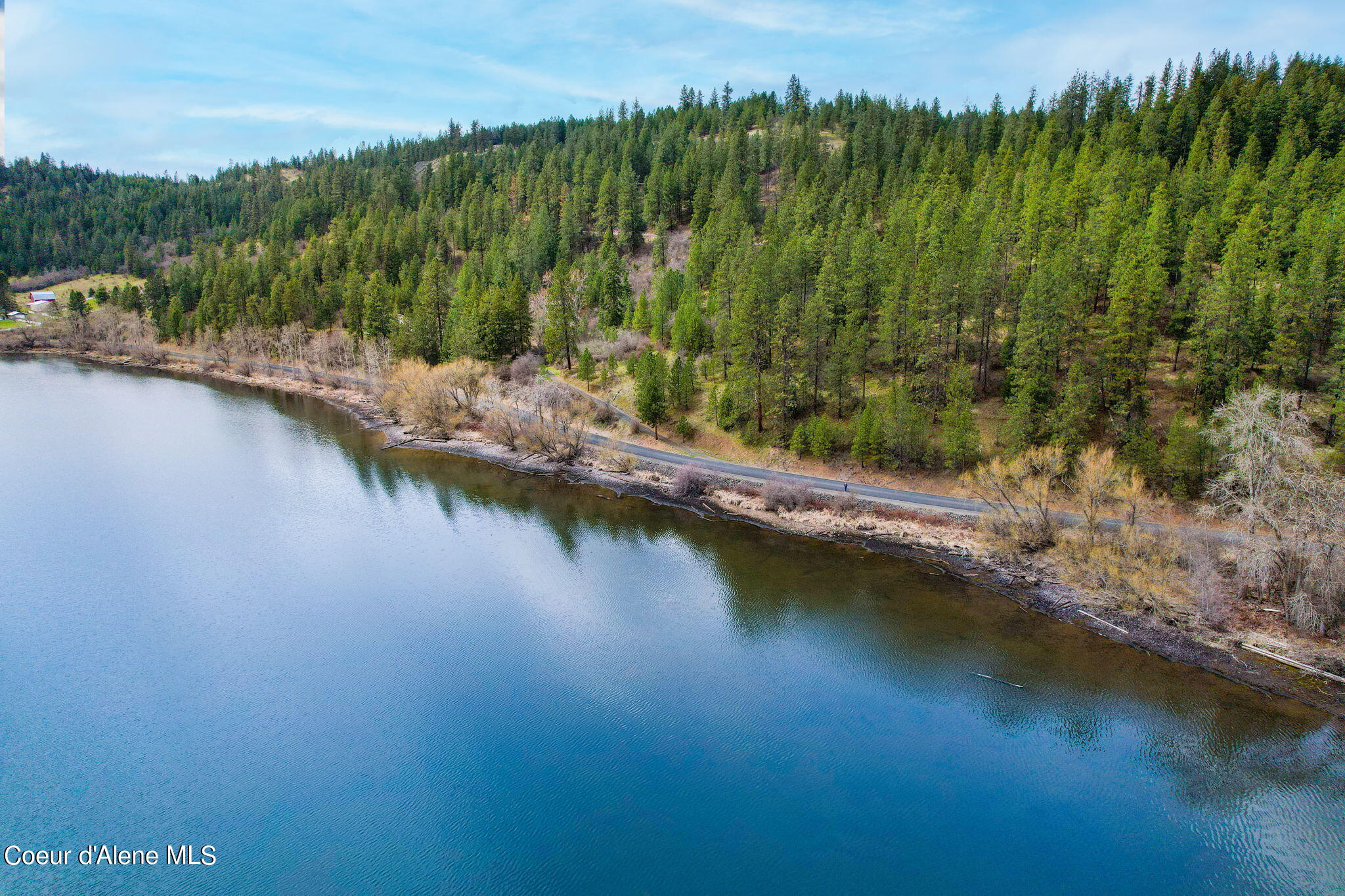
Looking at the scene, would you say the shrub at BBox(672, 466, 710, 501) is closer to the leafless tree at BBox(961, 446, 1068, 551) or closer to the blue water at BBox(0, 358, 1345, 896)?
the blue water at BBox(0, 358, 1345, 896)

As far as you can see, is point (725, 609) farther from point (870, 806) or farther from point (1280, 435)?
point (1280, 435)

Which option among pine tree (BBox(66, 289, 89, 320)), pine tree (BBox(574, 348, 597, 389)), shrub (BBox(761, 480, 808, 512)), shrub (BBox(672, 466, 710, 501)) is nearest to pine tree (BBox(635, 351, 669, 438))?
pine tree (BBox(574, 348, 597, 389))

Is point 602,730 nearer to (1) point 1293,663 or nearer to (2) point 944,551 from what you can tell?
(2) point 944,551

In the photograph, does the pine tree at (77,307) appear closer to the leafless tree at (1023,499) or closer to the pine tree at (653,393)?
the pine tree at (653,393)

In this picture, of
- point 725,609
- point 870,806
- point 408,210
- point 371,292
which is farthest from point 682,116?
point 870,806

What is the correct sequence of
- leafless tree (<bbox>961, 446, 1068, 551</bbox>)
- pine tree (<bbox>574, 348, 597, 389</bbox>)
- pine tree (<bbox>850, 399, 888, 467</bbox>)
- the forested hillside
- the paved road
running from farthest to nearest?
pine tree (<bbox>574, 348, 597, 389</bbox>)
pine tree (<bbox>850, 399, 888, 467</bbox>)
the forested hillside
leafless tree (<bbox>961, 446, 1068, 551</bbox>)
the paved road

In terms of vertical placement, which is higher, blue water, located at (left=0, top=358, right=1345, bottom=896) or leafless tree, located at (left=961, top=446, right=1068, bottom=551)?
leafless tree, located at (left=961, top=446, right=1068, bottom=551)

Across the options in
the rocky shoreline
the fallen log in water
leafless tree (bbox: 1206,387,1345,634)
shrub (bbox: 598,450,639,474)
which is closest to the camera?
the fallen log in water

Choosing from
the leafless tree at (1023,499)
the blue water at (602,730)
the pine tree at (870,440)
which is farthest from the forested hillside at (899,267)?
the blue water at (602,730)
